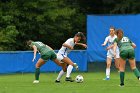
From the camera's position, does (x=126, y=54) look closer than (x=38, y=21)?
Yes

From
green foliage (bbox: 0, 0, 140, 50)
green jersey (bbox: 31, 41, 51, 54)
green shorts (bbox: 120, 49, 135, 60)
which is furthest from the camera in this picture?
green foliage (bbox: 0, 0, 140, 50)

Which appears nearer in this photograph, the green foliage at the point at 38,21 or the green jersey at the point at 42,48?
the green jersey at the point at 42,48

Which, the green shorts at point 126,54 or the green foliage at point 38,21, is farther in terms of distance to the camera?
the green foliage at point 38,21

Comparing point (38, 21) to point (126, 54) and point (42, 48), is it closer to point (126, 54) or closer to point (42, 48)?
point (42, 48)

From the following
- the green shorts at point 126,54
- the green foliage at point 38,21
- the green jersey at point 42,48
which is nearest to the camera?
the green shorts at point 126,54

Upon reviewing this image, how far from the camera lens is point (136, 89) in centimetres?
1585

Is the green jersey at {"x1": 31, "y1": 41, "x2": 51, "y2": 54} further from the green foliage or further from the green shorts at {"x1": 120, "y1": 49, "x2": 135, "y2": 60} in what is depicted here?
the green foliage

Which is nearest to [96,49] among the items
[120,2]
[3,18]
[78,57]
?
[78,57]

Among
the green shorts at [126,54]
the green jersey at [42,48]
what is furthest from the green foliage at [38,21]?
the green shorts at [126,54]

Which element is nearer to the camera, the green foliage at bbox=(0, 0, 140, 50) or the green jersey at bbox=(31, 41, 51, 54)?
the green jersey at bbox=(31, 41, 51, 54)

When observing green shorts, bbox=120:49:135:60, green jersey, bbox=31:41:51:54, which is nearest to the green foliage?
green jersey, bbox=31:41:51:54

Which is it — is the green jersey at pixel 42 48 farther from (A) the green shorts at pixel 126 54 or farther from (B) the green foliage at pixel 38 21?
(B) the green foliage at pixel 38 21

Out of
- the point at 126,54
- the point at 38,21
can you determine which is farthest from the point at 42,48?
the point at 38,21

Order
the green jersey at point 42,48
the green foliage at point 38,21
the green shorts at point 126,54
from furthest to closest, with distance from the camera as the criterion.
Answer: the green foliage at point 38,21 < the green jersey at point 42,48 < the green shorts at point 126,54
